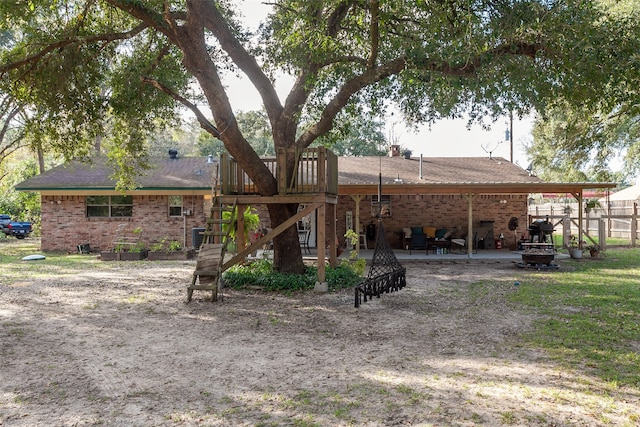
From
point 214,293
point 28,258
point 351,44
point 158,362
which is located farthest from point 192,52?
point 28,258

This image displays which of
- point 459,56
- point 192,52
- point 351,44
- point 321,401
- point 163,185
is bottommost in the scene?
point 321,401

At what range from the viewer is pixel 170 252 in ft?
55.1

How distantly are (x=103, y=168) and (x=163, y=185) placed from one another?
3.65 metres

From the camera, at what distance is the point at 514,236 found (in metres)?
18.8

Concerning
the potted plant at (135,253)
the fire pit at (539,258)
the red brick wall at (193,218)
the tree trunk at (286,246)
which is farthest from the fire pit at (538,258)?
the potted plant at (135,253)

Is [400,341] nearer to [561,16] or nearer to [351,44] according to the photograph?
[561,16]

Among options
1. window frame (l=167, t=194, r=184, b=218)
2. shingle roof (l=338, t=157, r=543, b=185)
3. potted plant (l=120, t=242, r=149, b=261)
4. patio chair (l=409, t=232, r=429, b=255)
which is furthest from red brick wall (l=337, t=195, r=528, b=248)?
potted plant (l=120, t=242, r=149, b=261)

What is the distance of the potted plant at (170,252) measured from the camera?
16.6m

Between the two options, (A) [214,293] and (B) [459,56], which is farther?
(A) [214,293]

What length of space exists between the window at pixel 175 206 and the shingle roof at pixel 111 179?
0.67 metres

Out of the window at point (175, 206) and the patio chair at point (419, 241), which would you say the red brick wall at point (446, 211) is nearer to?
the patio chair at point (419, 241)

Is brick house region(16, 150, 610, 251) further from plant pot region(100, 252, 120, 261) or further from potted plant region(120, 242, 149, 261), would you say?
plant pot region(100, 252, 120, 261)

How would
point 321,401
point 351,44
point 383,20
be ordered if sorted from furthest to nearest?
1. point 351,44
2. point 383,20
3. point 321,401

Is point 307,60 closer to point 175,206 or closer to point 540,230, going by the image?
point 175,206
